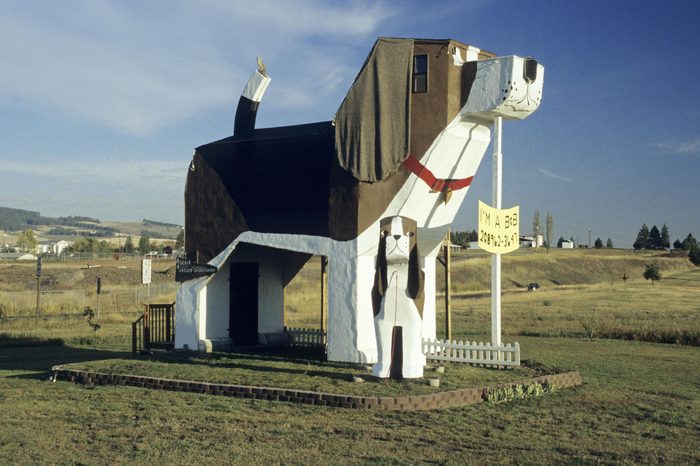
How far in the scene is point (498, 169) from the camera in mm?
15203

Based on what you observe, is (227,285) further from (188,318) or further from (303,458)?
(303,458)

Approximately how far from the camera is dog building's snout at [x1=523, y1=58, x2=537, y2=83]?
48.2 feet

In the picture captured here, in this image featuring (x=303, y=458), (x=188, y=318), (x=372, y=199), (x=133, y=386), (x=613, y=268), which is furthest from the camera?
(x=613, y=268)

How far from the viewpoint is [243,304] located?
19891mm

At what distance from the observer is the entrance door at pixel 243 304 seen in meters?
19.6

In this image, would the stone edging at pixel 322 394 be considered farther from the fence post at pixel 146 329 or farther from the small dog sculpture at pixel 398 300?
the fence post at pixel 146 329

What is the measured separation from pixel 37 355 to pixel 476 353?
13.0 metres

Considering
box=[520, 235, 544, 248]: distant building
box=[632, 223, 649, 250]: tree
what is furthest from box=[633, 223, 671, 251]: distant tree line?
box=[520, 235, 544, 248]: distant building

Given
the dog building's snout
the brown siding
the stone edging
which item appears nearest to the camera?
the stone edging

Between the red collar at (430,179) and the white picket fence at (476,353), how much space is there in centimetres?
342

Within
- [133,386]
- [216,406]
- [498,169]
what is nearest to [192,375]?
[133,386]

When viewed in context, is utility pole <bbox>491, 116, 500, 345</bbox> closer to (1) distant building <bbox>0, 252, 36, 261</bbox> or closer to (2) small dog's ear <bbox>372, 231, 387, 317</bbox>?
(2) small dog's ear <bbox>372, 231, 387, 317</bbox>

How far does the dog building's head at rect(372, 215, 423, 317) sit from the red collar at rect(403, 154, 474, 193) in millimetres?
2129

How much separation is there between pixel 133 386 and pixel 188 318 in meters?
4.39
